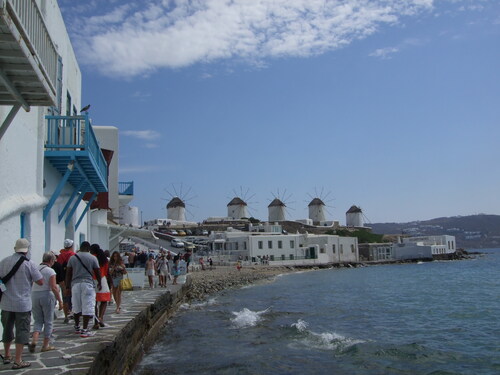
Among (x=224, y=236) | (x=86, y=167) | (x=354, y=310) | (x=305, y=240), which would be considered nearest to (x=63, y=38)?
(x=86, y=167)

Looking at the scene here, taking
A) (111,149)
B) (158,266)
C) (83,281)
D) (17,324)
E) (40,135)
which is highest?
(111,149)

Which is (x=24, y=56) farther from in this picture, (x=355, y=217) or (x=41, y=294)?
(x=355, y=217)

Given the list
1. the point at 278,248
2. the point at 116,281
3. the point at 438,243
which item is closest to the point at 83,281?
the point at 116,281

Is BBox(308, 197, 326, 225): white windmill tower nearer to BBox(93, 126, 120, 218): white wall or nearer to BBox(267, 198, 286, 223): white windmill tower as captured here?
BBox(267, 198, 286, 223): white windmill tower

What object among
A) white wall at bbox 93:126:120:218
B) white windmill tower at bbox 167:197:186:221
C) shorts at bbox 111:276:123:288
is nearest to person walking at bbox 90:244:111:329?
→ shorts at bbox 111:276:123:288

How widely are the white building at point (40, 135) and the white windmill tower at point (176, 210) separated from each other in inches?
4119

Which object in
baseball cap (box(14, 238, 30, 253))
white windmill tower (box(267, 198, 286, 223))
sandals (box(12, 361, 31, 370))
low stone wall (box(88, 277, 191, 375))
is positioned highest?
white windmill tower (box(267, 198, 286, 223))

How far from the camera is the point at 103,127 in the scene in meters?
25.3

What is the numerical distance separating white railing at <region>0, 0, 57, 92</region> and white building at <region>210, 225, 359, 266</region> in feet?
195

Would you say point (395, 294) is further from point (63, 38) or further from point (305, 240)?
point (305, 240)

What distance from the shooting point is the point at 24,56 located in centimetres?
612

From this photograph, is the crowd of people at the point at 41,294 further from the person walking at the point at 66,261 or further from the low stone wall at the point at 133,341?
the low stone wall at the point at 133,341

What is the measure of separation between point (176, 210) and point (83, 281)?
4511 inches

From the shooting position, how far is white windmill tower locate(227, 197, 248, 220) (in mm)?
127438
